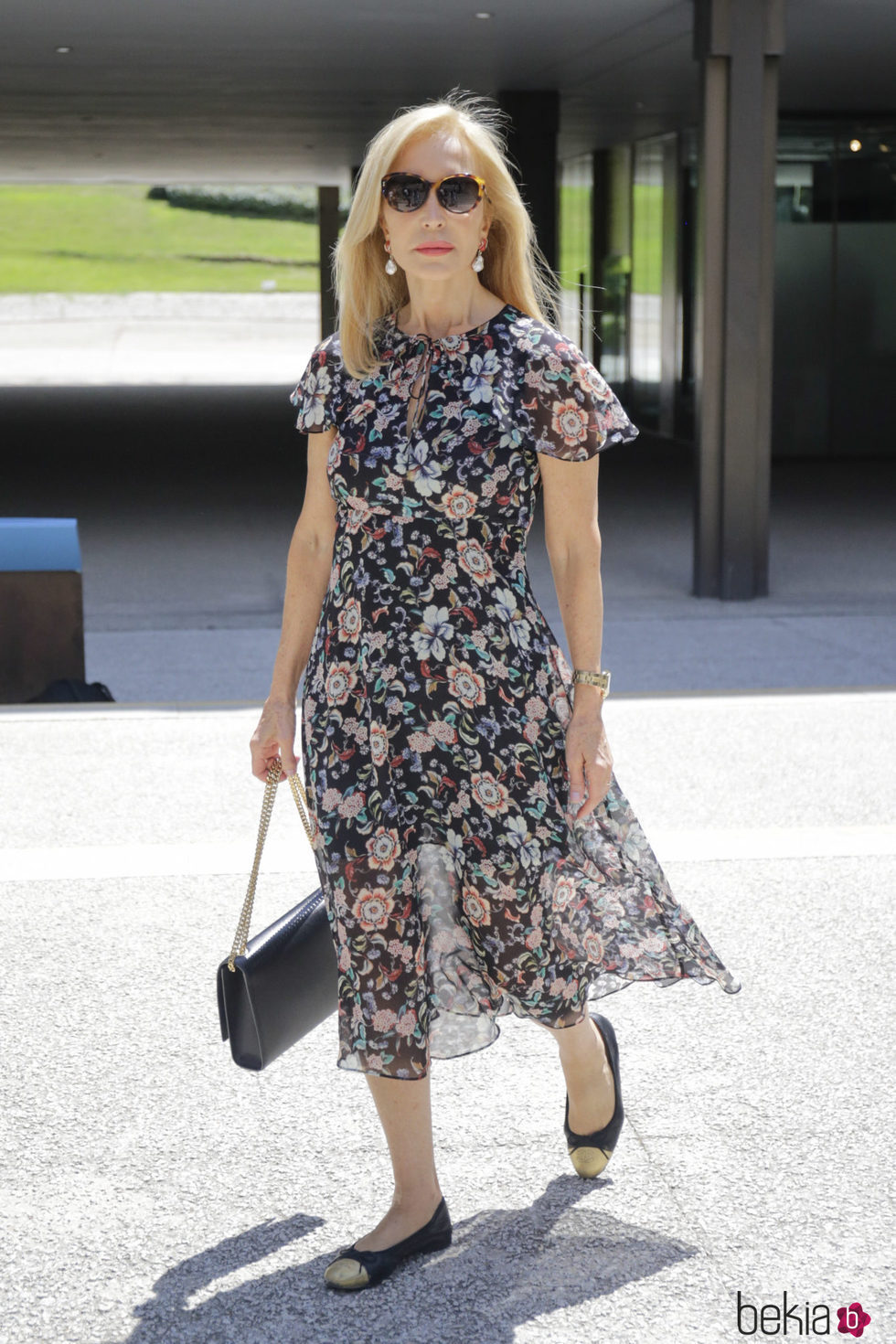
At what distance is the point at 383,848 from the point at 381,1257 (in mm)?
679

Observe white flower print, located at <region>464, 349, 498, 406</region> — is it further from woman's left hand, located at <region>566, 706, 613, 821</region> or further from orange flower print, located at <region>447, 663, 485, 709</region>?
woman's left hand, located at <region>566, 706, 613, 821</region>

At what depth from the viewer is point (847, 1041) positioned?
12.1 ft

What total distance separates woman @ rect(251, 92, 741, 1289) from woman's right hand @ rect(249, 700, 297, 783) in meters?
0.10

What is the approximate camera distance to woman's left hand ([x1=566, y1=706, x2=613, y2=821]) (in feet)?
9.13

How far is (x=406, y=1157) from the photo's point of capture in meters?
2.78

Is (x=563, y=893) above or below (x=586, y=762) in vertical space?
below

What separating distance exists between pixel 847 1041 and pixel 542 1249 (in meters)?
1.14

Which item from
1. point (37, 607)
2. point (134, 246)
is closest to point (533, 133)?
point (37, 607)

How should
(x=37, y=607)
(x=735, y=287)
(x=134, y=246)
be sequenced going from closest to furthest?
(x=37, y=607)
(x=735, y=287)
(x=134, y=246)

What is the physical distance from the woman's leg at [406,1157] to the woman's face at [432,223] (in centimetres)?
135

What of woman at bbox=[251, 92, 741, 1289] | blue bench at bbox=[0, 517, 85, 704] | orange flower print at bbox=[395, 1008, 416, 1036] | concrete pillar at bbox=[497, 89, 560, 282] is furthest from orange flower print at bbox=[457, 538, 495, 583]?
concrete pillar at bbox=[497, 89, 560, 282]

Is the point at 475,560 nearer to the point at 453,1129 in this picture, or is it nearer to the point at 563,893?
the point at 563,893

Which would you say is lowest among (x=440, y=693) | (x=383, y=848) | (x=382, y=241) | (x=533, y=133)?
(x=383, y=848)

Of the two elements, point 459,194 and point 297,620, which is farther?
point 297,620
